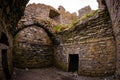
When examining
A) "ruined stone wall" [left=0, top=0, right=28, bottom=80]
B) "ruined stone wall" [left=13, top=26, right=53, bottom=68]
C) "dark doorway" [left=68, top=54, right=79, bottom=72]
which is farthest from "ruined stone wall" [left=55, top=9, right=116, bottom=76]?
"ruined stone wall" [left=0, top=0, right=28, bottom=80]

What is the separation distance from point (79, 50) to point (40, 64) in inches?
102

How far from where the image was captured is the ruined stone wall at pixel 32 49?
7316mm

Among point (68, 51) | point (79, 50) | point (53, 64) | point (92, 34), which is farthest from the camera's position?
point (53, 64)

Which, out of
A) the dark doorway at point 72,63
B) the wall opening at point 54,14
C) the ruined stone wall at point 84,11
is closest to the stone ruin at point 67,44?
the dark doorway at point 72,63

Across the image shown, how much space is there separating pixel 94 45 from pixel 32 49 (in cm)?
362

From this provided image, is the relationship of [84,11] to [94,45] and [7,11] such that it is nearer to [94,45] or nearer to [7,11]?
Answer: [94,45]

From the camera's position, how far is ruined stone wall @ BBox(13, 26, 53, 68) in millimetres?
7316

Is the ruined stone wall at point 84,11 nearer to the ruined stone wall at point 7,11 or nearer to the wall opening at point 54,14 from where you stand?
the wall opening at point 54,14

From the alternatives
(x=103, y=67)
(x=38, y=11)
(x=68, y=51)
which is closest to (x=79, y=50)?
(x=68, y=51)

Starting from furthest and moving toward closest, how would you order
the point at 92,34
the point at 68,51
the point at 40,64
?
the point at 40,64 < the point at 68,51 < the point at 92,34

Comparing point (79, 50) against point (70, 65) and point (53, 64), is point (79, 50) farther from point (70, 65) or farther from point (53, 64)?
point (53, 64)

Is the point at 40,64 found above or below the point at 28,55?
below

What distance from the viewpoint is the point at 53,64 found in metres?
8.46

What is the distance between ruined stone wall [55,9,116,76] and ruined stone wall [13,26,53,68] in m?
1.59
